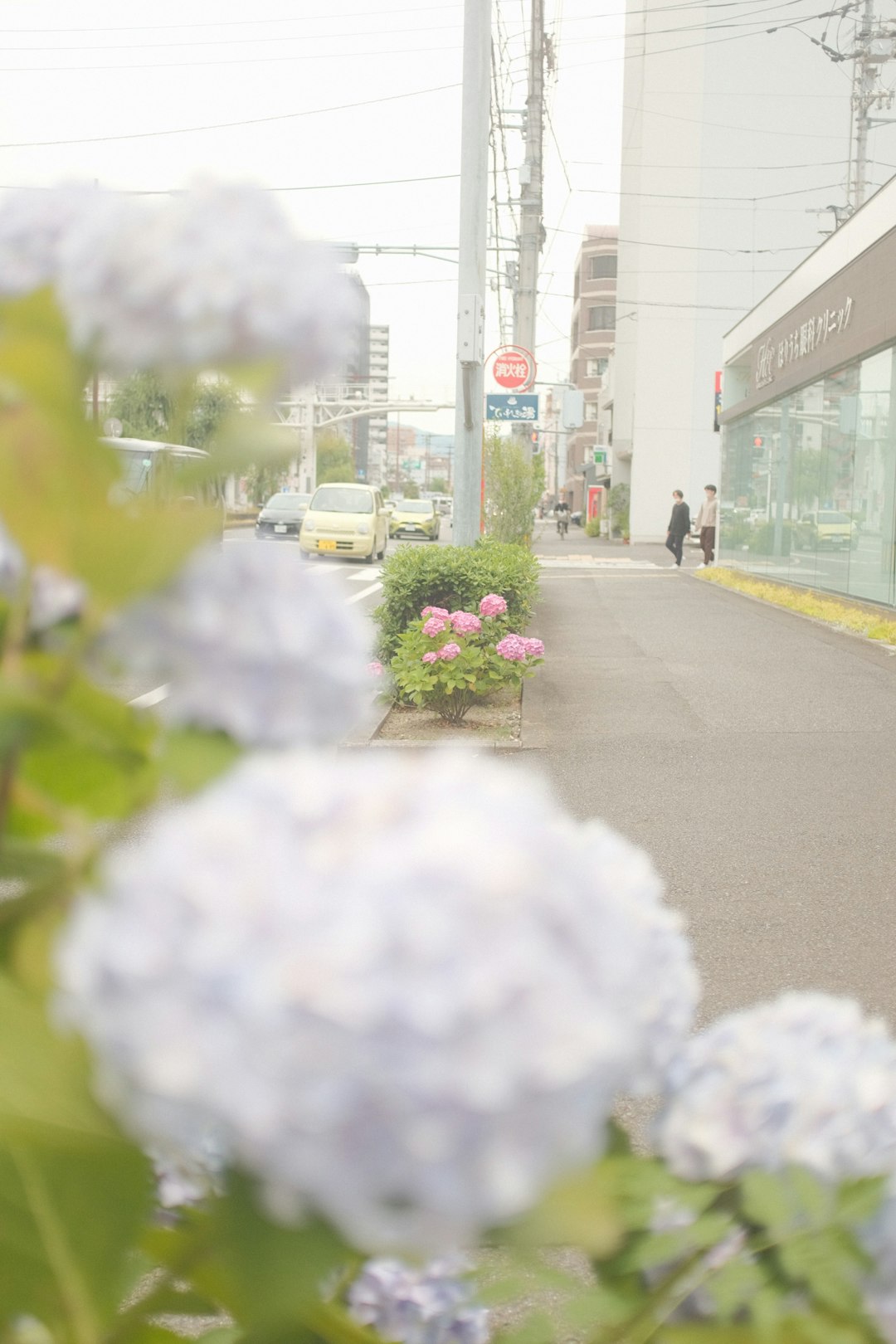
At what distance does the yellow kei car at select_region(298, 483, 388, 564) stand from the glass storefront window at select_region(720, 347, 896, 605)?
7154mm

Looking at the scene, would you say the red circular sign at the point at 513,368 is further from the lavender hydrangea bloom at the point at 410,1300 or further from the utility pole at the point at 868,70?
the utility pole at the point at 868,70

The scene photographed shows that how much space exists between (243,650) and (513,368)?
16485mm

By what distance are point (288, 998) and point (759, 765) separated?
7.27 metres

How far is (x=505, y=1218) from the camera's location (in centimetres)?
42

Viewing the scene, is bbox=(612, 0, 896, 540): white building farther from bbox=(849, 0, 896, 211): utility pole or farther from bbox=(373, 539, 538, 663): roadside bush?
bbox=(373, 539, 538, 663): roadside bush

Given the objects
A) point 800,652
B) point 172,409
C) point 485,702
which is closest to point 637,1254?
point 172,409

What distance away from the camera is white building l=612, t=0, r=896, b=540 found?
41094 millimetres

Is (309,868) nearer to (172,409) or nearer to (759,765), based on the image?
(172,409)

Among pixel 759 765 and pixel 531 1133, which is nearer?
pixel 531 1133

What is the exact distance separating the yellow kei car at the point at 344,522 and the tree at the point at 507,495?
4944 millimetres

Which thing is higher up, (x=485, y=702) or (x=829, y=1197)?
(x=829, y=1197)

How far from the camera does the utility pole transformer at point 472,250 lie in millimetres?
10289

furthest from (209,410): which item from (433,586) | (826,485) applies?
(826,485)

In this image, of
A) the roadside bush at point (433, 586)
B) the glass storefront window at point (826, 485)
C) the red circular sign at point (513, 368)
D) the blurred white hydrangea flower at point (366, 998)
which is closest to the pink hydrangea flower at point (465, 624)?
the roadside bush at point (433, 586)
